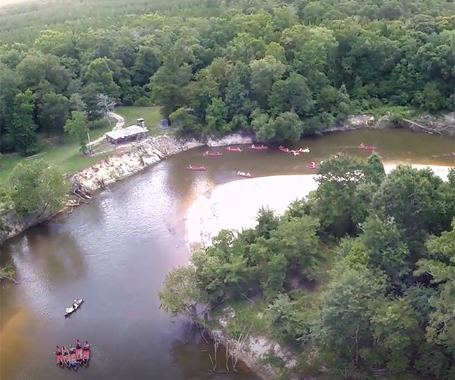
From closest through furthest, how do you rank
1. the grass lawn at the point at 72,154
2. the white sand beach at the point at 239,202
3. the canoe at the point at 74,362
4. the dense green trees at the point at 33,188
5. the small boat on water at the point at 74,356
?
Answer: the canoe at the point at 74,362 < the small boat on water at the point at 74,356 < the white sand beach at the point at 239,202 < the dense green trees at the point at 33,188 < the grass lawn at the point at 72,154

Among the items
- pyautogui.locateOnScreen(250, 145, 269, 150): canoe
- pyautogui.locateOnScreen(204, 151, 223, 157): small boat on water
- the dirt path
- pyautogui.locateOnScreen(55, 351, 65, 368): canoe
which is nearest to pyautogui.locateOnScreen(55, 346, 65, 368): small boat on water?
pyautogui.locateOnScreen(55, 351, 65, 368): canoe

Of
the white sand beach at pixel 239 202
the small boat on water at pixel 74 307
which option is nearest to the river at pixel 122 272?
the small boat on water at pixel 74 307

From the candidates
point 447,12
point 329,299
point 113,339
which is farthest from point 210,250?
point 447,12

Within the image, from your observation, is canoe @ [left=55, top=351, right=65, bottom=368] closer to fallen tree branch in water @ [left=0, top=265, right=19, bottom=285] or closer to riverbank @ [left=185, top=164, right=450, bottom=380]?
riverbank @ [left=185, top=164, right=450, bottom=380]

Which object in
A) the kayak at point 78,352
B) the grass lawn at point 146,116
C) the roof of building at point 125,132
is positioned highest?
the roof of building at point 125,132

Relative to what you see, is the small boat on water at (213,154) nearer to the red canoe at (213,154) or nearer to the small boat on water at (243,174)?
the red canoe at (213,154)

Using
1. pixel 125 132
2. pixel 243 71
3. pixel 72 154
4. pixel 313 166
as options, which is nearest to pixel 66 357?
pixel 72 154
